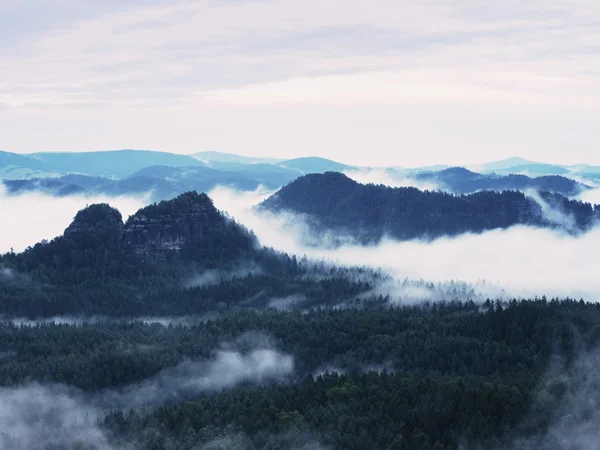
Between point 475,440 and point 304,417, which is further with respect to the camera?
point 304,417

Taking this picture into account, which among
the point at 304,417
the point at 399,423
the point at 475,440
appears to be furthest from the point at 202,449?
the point at 475,440

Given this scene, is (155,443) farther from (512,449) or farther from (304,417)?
(512,449)

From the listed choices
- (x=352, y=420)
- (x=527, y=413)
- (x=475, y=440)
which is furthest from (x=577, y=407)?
(x=352, y=420)

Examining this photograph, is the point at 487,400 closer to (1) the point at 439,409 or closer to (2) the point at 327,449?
(1) the point at 439,409

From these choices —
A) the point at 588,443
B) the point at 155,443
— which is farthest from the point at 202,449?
the point at 588,443

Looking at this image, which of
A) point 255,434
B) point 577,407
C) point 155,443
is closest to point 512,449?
point 577,407

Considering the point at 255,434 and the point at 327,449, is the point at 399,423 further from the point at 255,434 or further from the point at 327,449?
the point at 255,434

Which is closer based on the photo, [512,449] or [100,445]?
[512,449]
